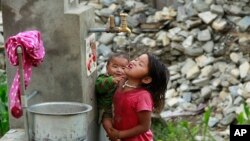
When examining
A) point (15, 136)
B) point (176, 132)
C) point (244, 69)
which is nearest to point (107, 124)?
point (15, 136)

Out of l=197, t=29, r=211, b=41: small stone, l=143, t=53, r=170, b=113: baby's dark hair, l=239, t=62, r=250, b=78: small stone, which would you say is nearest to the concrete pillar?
l=143, t=53, r=170, b=113: baby's dark hair

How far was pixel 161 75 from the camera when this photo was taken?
4.00 metres

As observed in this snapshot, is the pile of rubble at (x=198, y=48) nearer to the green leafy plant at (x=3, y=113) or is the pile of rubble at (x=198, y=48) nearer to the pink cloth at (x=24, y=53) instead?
the green leafy plant at (x=3, y=113)

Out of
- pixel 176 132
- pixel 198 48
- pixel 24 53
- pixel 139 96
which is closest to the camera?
pixel 24 53

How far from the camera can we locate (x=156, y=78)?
4004 mm

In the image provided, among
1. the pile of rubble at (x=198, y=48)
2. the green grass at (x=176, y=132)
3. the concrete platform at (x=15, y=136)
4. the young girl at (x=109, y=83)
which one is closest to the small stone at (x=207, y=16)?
the pile of rubble at (x=198, y=48)

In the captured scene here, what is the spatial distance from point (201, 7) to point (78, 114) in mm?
6144

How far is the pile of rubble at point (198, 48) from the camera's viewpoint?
8391 millimetres

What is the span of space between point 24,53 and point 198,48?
5.81 m

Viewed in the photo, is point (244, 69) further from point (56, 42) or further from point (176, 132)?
point (56, 42)

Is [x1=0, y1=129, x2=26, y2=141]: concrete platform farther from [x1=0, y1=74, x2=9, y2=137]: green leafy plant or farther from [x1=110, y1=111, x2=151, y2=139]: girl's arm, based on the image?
[x1=0, y1=74, x2=9, y2=137]: green leafy plant

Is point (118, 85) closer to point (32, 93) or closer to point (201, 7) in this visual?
point (32, 93)

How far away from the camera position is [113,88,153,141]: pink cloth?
3951mm

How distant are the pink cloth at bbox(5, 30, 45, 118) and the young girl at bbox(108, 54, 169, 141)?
0.53 m
